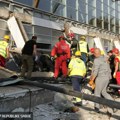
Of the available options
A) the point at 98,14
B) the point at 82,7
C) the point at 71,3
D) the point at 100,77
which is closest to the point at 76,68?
the point at 100,77

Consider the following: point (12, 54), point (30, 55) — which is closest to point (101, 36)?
point (12, 54)

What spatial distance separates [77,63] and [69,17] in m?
12.6

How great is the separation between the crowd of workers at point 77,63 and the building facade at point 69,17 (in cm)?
381

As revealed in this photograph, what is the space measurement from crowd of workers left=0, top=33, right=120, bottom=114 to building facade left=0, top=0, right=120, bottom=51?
3813mm

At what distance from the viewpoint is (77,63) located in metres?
8.90

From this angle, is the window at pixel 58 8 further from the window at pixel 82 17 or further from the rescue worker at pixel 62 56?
the rescue worker at pixel 62 56

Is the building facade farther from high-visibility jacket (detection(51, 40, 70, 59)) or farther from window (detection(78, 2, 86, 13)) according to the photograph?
high-visibility jacket (detection(51, 40, 70, 59))

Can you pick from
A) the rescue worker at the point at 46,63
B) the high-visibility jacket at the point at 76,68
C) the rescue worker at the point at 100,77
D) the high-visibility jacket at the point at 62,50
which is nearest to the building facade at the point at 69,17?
the rescue worker at the point at 46,63

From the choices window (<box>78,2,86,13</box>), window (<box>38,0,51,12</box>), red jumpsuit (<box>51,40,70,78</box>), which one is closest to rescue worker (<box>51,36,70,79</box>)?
red jumpsuit (<box>51,40,70,78</box>)

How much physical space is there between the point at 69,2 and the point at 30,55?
10673mm

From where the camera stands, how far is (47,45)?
744 inches

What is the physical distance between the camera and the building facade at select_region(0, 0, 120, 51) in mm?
16936

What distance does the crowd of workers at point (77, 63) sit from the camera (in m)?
8.13

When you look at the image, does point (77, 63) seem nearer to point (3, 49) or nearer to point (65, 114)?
point (65, 114)
